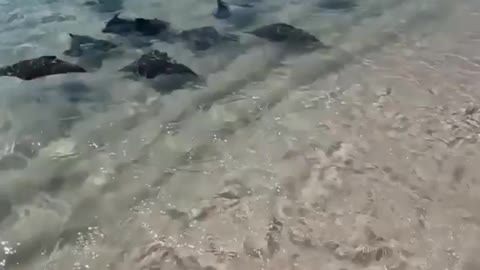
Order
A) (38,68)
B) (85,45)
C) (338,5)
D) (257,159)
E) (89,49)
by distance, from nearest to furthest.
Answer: (257,159)
(38,68)
(89,49)
(85,45)
(338,5)

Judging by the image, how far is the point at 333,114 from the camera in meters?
7.06

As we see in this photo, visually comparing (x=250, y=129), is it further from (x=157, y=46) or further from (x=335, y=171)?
(x=157, y=46)

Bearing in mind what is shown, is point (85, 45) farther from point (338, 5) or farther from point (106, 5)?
point (338, 5)

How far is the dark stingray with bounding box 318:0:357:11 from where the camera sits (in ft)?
34.6

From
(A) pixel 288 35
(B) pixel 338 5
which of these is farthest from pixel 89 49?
(B) pixel 338 5

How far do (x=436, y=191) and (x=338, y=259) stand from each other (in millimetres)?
1446

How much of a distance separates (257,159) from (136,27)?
14.4ft

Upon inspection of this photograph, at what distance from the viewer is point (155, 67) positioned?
8.16 metres

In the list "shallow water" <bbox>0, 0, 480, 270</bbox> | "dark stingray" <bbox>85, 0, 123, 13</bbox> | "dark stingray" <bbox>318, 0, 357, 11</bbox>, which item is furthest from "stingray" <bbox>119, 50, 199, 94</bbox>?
"dark stingray" <bbox>318, 0, 357, 11</bbox>

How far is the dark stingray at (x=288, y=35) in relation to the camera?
909 cm

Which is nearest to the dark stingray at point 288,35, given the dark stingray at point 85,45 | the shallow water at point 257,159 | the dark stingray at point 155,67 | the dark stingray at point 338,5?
the shallow water at point 257,159

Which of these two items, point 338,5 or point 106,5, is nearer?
point 338,5

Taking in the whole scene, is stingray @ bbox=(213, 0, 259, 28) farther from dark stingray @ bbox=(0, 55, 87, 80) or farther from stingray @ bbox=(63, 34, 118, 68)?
dark stingray @ bbox=(0, 55, 87, 80)

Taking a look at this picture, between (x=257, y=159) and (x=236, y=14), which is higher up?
(x=236, y=14)
